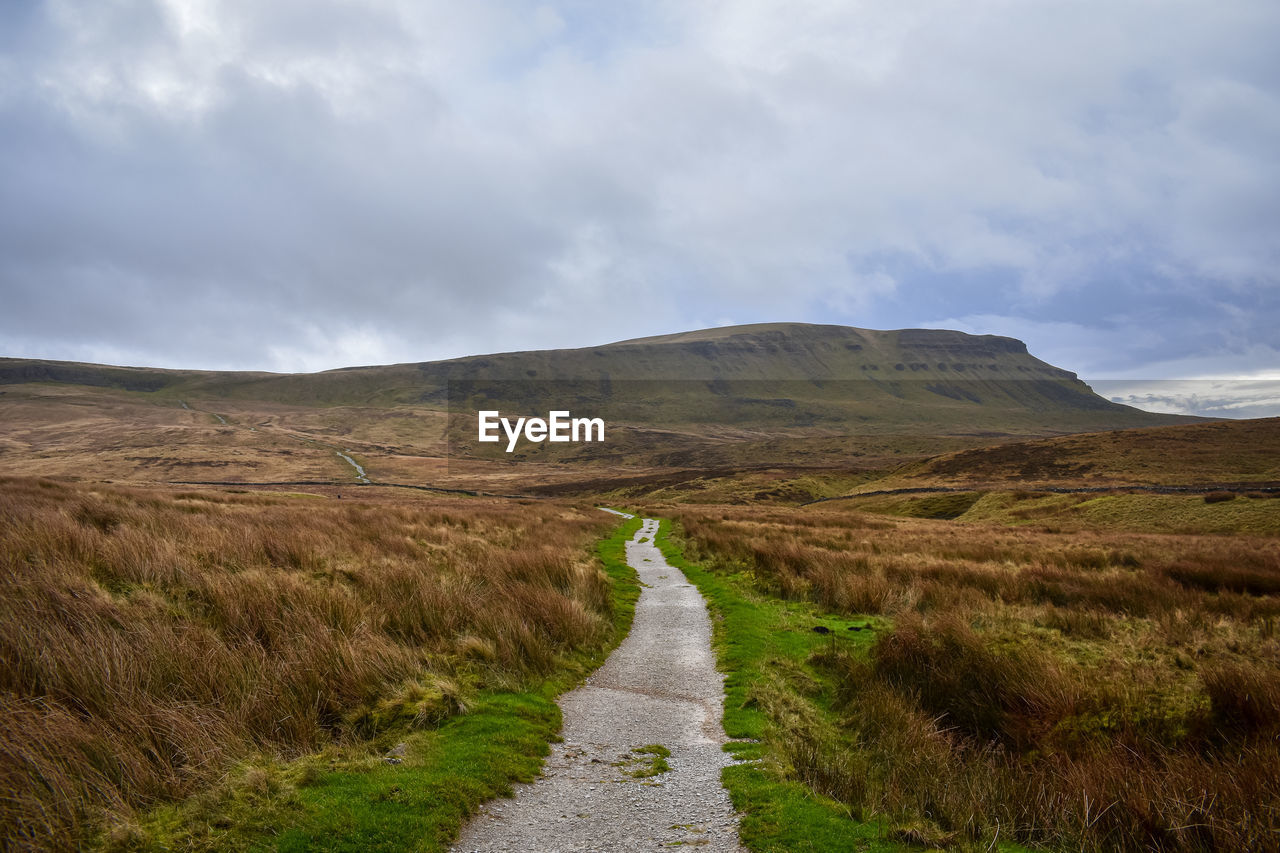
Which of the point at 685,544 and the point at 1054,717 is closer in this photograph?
the point at 1054,717

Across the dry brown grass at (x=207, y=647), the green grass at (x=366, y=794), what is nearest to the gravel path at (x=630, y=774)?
the green grass at (x=366, y=794)

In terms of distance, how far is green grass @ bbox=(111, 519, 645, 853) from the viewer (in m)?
4.16

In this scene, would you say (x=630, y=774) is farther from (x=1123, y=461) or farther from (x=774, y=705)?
(x=1123, y=461)

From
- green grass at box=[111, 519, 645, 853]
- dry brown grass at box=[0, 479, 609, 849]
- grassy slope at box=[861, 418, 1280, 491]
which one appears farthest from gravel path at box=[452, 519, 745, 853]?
grassy slope at box=[861, 418, 1280, 491]

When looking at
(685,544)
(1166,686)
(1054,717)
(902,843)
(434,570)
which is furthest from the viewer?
(685,544)

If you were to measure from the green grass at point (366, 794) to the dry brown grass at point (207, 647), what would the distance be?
309 mm

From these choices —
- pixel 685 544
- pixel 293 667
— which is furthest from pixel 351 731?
pixel 685 544

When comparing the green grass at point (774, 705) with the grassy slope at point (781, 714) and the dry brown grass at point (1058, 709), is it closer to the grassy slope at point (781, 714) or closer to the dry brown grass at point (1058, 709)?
the grassy slope at point (781, 714)

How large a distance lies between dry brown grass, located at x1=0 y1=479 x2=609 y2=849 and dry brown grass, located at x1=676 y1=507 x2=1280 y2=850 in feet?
14.1

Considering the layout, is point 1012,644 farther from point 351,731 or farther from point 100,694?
point 100,694

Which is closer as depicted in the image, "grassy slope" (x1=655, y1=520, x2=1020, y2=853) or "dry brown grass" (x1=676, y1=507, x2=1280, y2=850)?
"grassy slope" (x1=655, y1=520, x2=1020, y2=853)

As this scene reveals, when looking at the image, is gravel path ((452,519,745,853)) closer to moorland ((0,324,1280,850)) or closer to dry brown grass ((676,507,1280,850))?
moorland ((0,324,1280,850))

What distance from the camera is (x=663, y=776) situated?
594 centimetres

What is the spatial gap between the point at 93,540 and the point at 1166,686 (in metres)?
15.5
